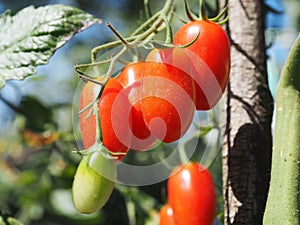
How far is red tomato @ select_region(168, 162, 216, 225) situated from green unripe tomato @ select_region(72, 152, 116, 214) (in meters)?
0.23

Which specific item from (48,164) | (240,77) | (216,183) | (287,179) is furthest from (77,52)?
(287,179)

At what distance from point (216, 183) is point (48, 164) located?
547 millimetres

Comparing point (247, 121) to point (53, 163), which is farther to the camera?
point (53, 163)

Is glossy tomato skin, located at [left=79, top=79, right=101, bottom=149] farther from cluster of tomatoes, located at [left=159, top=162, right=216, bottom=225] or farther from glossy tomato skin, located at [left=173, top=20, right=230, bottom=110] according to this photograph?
cluster of tomatoes, located at [left=159, top=162, right=216, bottom=225]

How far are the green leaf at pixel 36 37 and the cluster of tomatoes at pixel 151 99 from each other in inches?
6.5

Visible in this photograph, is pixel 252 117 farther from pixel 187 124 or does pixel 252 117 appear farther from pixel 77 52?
pixel 77 52

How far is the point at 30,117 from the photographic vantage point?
1.35m

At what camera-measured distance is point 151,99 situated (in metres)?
0.65

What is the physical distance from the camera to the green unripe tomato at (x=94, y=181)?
2.06 ft


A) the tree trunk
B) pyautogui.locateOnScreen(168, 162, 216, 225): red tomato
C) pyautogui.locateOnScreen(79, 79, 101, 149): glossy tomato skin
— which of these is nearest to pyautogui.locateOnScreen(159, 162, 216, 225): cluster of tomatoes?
pyautogui.locateOnScreen(168, 162, 216, 225): red tomato

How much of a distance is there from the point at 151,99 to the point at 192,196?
0.27m

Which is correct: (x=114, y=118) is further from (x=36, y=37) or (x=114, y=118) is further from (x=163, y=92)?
(x=36, y=37)

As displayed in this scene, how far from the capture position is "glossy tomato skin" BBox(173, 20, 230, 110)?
2.13 feet

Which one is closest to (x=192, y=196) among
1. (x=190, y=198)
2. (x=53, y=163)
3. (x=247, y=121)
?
(x=190, y=198)
